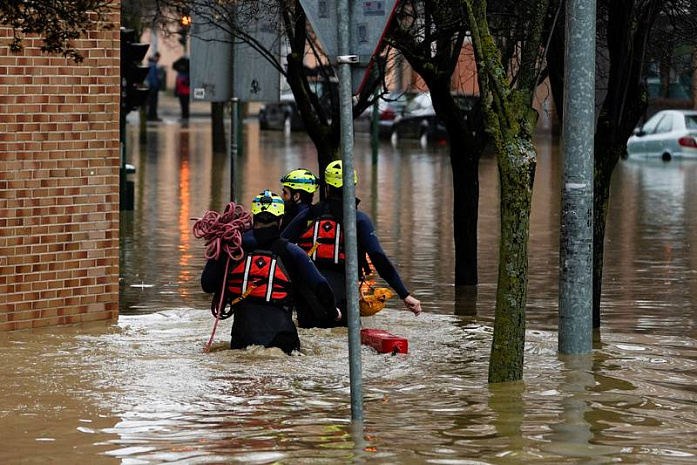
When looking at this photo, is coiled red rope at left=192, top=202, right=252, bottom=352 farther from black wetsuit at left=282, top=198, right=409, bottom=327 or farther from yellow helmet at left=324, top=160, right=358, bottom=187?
yellow helmet at left=324, top=160, right=358, bottom=187

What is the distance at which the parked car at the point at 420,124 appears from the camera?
4672cm

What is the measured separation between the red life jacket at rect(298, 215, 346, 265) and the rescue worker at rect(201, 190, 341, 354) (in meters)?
1.26

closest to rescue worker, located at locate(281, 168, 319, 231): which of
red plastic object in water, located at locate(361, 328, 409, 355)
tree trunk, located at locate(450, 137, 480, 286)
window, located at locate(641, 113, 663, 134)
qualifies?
red plastic object in water, located at locate(361, 328, 409, 355)

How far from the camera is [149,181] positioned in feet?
102

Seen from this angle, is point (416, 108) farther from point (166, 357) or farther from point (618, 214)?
point (166, 357)

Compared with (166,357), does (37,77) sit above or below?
above

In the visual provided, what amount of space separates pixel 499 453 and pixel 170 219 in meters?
15.4

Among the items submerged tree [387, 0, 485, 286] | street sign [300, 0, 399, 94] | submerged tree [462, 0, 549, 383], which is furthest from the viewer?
submerged tree [387, 0, 485, 286]

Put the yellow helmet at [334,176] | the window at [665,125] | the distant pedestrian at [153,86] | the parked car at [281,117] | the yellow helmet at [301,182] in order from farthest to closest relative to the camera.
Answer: the distant pedestrian at [153,86] < the parked car at [281,117] < the window at [665,125] < the yellow helmet at [301,182] < the yellow helmet at [334,176]

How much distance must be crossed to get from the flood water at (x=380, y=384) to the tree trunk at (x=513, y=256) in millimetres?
224

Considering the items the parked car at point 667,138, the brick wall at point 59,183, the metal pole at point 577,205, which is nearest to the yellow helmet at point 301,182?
the brick wall at point 59,183

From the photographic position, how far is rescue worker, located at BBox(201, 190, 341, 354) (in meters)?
11.2

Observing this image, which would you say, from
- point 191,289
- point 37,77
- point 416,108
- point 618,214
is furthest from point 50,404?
point 416,108

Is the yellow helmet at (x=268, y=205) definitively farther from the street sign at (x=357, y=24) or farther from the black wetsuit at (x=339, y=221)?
the street sign at (x=357, y=24)
